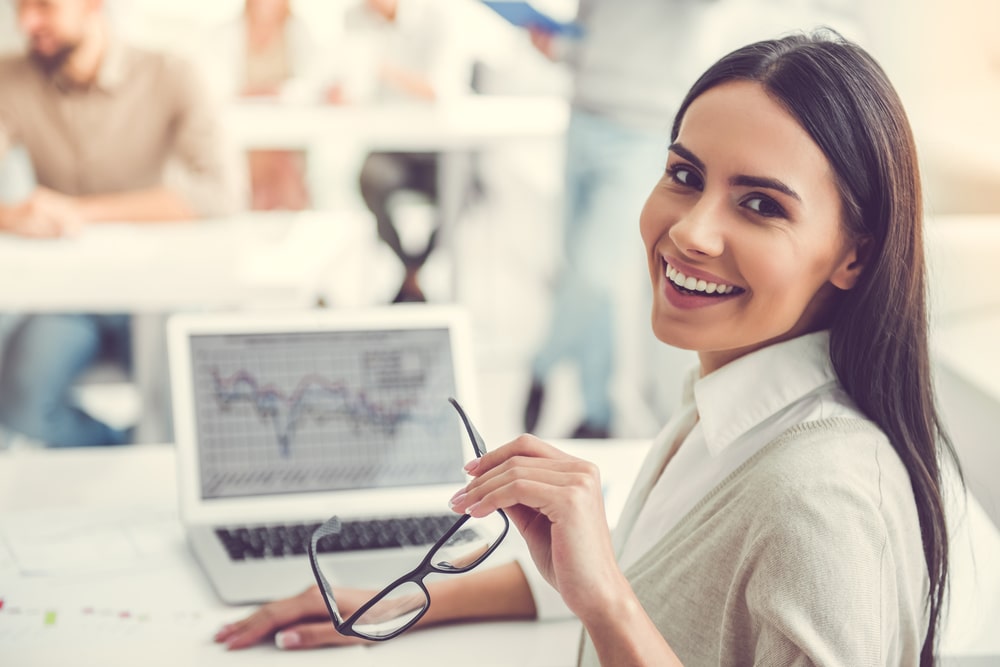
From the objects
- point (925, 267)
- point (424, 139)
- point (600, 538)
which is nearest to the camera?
point (600, 538)

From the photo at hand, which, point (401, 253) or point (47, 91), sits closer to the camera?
point (47, 91)

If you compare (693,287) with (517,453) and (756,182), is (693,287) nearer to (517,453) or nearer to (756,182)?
(756,182)

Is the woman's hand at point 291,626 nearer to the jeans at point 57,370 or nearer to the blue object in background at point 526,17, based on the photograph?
the jeans at point 57,370

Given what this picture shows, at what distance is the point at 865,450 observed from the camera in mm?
800

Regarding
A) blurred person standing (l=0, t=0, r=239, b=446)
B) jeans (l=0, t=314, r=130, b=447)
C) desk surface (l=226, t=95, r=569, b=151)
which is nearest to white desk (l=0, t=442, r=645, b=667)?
jeans (l=0, t=314, r=130, b=447)

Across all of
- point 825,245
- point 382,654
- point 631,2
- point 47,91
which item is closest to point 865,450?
point 825,245

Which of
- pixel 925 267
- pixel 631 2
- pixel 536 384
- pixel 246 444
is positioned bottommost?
pixel 536 384

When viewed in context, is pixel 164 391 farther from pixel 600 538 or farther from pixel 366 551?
pixel 600 538

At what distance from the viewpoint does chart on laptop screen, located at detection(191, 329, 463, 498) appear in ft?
3.77

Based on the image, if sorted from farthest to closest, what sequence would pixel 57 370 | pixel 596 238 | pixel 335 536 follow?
pixel 596 238
pixel 57 370
pixel 335 536

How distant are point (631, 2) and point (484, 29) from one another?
1195 millimetres

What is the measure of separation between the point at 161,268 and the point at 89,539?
3.57 feet

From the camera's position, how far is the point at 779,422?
2.88ft

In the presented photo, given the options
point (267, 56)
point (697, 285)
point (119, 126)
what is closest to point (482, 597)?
point (697, 285)
